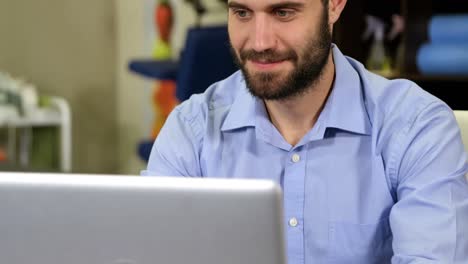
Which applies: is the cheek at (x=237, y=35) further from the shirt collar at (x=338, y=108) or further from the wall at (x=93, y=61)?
the wall at (x=93, y=61)

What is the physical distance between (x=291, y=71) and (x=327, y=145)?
0.13m

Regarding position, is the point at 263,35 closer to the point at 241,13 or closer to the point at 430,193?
the point at 241,13

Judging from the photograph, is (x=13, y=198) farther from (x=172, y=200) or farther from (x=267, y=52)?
(x=267, y=52)

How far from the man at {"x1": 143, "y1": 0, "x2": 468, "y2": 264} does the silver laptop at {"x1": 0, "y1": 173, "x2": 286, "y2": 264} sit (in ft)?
1.22

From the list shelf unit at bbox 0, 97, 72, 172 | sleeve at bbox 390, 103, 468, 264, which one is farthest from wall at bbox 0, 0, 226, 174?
sleeve at bbox 390, 103, 468, 264

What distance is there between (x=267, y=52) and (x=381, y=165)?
0.23 metres

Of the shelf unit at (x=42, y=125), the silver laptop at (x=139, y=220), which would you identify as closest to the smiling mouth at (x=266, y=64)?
the silver laptop at (x=139, y=220)

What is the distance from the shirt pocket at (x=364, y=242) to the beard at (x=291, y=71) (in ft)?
0.67

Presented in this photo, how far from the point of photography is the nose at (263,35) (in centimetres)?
111

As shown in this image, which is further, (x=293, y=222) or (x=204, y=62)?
(x=204, y=62)

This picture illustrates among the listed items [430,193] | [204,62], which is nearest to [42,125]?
[204,62]

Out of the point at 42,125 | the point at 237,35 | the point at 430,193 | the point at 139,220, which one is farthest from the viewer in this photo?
the point at 42,125

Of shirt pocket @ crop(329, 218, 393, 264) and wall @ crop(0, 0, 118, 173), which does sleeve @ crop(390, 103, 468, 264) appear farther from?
wall @ crop(0, 0, 118, 173)

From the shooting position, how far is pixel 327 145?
1200mm
